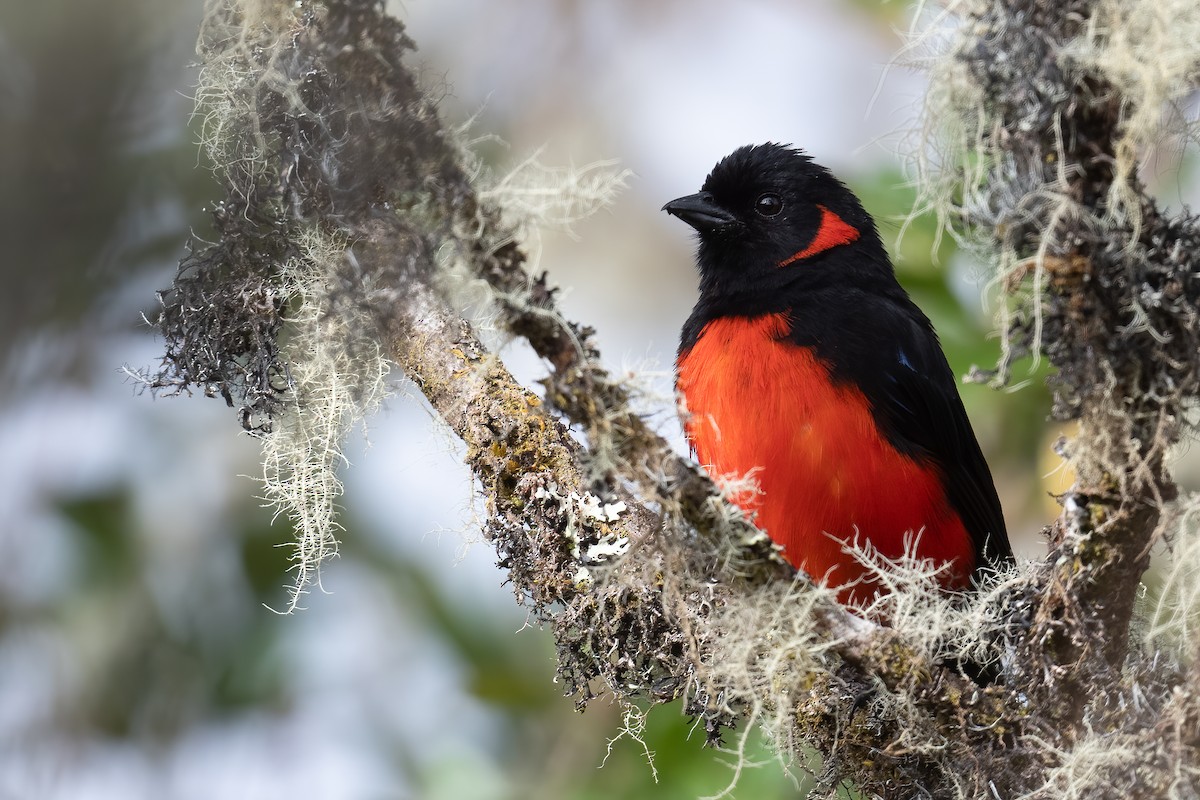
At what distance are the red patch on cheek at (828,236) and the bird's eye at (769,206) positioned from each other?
13 centimetres

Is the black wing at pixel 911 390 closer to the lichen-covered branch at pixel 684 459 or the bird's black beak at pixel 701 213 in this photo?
the bird's black beak at pixel 701 213

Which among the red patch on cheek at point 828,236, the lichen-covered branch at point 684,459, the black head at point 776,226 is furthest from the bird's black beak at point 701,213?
the lichen-covered branch at point 684,459

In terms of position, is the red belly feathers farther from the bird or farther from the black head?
the black head

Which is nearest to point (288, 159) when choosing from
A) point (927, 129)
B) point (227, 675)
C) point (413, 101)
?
point (413, 101)

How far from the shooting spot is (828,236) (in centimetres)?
367

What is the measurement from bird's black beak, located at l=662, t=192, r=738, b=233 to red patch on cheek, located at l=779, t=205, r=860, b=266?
0.25 meters

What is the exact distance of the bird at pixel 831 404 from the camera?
3.06m

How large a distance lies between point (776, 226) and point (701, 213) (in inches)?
9.4

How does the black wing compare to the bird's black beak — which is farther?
the bird's black beak

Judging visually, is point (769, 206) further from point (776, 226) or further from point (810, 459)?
point (810, 459)

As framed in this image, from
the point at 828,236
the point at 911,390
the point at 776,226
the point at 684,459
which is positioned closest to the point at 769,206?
the point at 776,226

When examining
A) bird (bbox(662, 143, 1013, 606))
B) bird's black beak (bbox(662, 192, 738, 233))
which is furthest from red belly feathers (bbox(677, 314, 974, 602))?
bird's black beak (bbox(662, 192, 738, 233))

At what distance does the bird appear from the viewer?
120 inches

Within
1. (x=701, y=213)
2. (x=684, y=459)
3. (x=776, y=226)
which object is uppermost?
(x=701, y=213)
